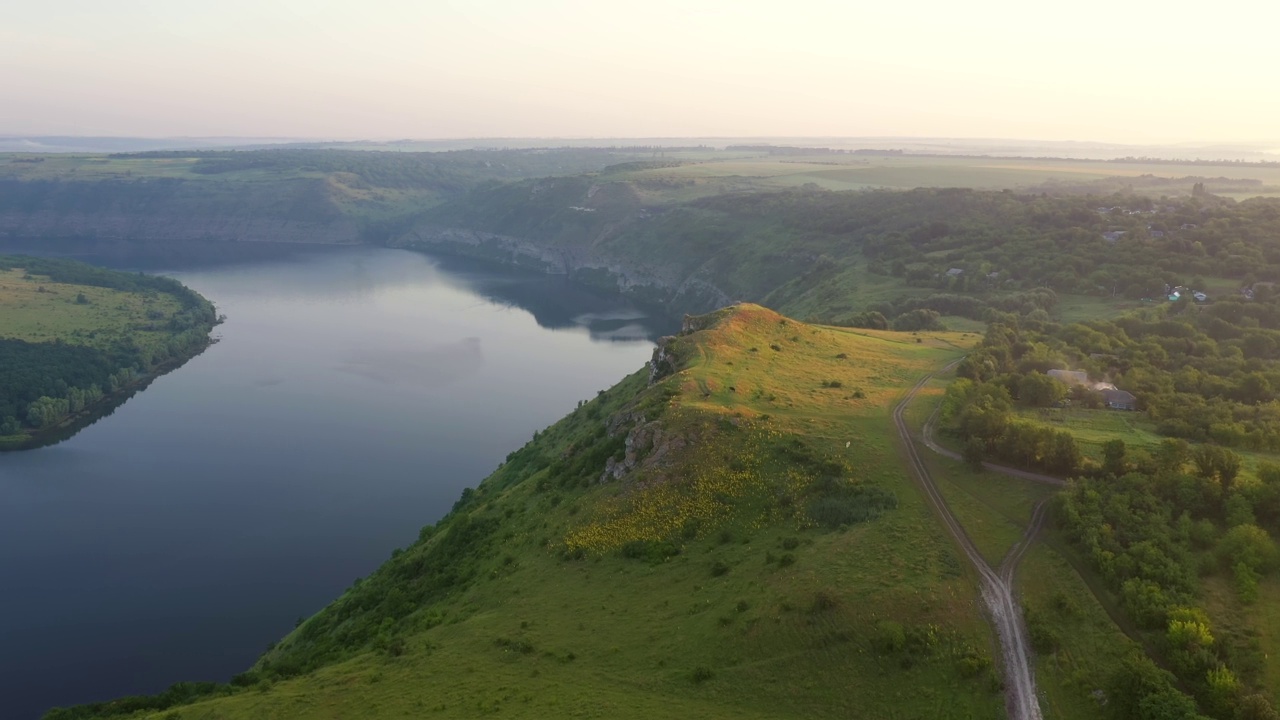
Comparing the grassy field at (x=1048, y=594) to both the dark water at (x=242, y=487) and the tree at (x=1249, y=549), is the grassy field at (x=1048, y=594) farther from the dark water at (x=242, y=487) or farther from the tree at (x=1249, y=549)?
the dark water at (x=242, y=487)

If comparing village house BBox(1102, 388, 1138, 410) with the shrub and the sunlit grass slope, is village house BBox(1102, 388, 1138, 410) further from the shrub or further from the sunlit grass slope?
the shrub

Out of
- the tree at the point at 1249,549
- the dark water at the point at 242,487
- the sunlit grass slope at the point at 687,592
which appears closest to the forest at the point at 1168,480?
the tree at the point at 1249,549

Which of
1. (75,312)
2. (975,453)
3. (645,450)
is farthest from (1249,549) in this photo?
(75,312)

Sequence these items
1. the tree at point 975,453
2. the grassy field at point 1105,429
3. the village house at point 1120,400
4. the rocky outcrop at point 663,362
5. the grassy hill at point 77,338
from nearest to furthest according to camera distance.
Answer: the tree at point 975,453 → the grassy field at point 1105,429 → the village house at point 1120,400 → the rocky outcrop at point 663,362 → the grassy hill at point 77,338

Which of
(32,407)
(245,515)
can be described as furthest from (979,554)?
(32,407)

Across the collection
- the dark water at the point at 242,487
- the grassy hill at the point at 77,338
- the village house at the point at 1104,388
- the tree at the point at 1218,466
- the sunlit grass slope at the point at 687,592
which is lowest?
the dark water at the point at 242,487

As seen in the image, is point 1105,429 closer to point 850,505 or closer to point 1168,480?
point 1168,480

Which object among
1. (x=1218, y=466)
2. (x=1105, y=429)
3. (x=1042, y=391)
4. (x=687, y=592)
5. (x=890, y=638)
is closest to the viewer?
(x=890, y=638)
